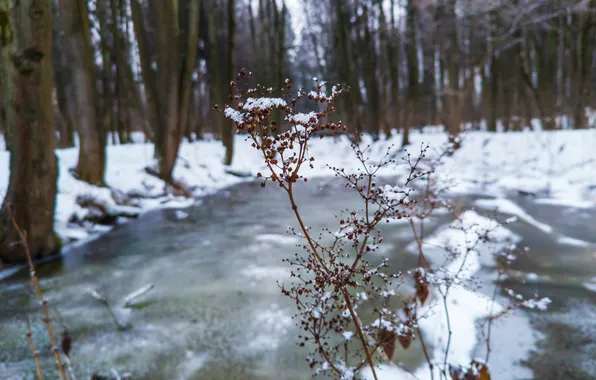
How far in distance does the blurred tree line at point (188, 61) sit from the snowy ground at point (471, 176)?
0.89 metres

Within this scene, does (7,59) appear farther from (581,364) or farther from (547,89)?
(547,89)

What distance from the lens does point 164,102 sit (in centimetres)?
1082

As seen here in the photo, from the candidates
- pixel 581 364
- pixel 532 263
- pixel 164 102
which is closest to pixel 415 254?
pixel 532 263

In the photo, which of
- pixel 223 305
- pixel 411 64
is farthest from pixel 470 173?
pixel 223 305

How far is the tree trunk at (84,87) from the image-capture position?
26.0 ft

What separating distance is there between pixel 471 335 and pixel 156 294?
3.53 meters

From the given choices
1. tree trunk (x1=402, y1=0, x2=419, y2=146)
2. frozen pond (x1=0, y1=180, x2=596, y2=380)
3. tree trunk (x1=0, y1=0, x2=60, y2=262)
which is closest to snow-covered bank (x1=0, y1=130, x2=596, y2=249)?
frozen pond (x1=0, y1=180, x2=596, y2=380)

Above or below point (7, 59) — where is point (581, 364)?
below

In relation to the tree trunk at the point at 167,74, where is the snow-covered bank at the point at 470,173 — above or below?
below

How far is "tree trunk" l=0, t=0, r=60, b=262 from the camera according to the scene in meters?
4.88

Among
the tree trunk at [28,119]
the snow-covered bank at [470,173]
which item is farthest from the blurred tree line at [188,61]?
the snow-covered bank at [470,173]

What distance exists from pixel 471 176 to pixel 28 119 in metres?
12.4

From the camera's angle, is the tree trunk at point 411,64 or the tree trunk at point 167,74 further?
the tree trunk at point 411,64

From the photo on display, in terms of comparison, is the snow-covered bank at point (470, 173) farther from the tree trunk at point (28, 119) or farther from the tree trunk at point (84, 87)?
the tree trunk at point (28, 119)
